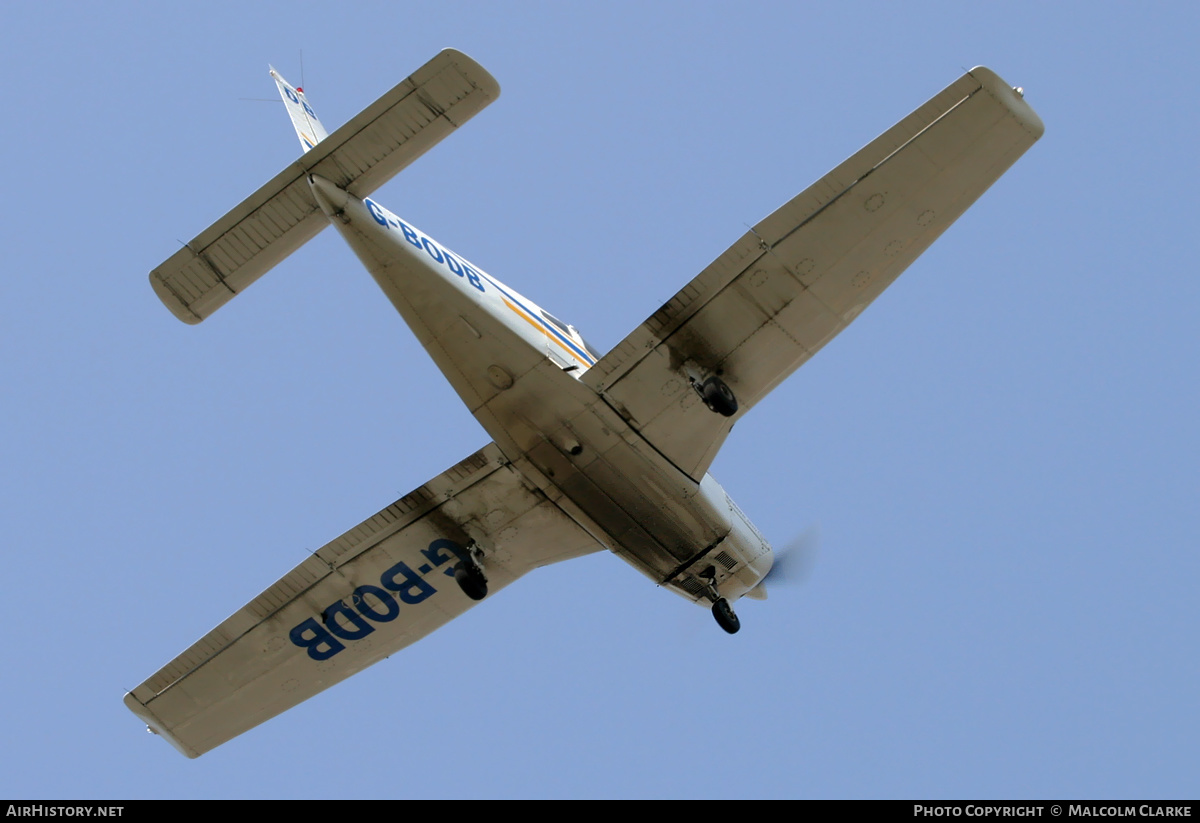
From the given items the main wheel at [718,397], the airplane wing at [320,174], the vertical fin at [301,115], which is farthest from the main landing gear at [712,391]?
the vertical fin at [301,115]

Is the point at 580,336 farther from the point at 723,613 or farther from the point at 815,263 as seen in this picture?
the point at 723,613

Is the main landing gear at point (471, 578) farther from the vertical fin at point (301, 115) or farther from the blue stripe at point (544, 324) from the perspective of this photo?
the vertical fin at point (301, 115)

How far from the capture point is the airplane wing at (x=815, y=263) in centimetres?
1345

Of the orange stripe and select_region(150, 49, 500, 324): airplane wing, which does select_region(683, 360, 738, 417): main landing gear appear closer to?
the orange stripe

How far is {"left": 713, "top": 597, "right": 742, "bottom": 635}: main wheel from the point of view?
53.6 feet

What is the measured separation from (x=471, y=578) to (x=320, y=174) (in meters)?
5.31

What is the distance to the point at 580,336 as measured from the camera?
51.0 ft

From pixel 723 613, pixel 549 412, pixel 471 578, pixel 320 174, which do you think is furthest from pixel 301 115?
pixel 723 613

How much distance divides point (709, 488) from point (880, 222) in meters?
3.95

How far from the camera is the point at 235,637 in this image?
55.9 feet

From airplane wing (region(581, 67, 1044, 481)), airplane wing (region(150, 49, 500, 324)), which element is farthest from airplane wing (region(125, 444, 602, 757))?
airplane wing (region(150, 49, 500, 324))

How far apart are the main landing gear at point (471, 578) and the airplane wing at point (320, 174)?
438 centimetres
